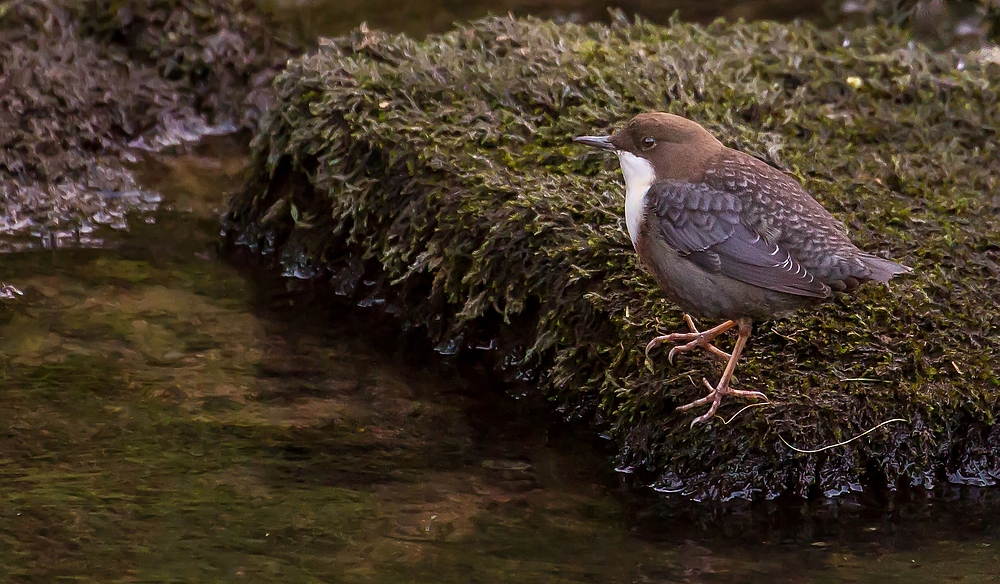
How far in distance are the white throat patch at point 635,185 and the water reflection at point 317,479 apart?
3.07ft

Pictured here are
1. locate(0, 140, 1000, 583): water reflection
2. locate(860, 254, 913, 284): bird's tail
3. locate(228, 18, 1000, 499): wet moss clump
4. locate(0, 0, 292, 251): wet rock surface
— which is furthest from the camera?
locate(0, 0, 292, 251): wet rock surface

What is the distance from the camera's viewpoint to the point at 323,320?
554cm

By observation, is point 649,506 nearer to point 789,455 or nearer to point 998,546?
point 789,455

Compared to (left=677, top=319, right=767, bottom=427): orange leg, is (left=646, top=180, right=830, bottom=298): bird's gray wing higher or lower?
higher

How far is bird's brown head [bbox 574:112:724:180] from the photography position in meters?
4.32

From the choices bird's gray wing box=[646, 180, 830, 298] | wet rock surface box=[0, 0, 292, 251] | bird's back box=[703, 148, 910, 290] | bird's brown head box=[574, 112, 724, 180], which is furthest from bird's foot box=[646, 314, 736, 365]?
wet rock surface box=[0, 0, 292, 251]

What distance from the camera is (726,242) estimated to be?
160 inches

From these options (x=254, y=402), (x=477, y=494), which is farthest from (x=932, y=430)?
(x=254, y=402)

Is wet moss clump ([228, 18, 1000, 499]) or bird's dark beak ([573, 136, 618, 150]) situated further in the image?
bird's dark beak ([573, 136, 618, 150])

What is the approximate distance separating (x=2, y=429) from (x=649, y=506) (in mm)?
2421

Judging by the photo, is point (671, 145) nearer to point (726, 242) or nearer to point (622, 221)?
point (726, 242)

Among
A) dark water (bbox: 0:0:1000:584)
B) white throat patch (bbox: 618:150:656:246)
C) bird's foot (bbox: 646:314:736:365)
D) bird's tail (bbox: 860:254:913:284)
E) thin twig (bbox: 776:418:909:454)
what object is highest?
white throat patch (bbox: 618:150:656:246)

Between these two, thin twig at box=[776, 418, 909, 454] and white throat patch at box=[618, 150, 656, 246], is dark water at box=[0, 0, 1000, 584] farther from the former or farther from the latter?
white throat patch at box=[618, 150, 656, 246]

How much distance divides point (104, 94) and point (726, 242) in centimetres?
476
